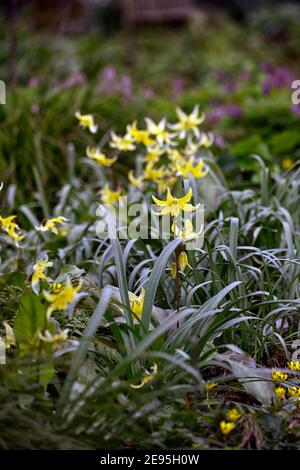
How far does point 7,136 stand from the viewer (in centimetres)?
463

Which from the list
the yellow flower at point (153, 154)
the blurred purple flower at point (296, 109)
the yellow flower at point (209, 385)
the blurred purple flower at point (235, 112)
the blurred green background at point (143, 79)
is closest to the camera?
the yellow flower at point (209, 385)

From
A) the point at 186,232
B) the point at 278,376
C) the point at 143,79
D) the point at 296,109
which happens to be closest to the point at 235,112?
the point at 296,109

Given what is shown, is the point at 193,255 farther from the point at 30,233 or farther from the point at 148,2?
the point at 148,2

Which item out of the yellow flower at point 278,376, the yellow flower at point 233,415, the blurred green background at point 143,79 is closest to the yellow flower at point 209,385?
the yellow flower at point 233,415

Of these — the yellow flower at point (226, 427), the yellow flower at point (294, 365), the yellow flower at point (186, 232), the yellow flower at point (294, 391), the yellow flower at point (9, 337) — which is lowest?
the yellow flower at point (226, 427)

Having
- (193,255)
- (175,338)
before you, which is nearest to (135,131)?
(193,255)

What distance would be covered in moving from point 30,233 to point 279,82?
3.37 m

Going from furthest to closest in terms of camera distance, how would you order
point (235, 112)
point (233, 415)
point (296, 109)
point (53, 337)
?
1. point (235, 112)
2. point (296, 109)
3. point (233, 415)
4. point (53, 337)

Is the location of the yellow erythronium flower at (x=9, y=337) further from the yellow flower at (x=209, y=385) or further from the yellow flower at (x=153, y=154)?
the yellow flower at (x=153, y=154)

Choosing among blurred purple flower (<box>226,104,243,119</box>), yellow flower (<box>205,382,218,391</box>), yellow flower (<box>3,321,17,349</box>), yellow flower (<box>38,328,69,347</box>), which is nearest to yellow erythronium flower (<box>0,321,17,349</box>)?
yellow flower (<box>3,321,17,349</box>)

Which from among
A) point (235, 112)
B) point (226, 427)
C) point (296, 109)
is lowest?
point (226, 427)

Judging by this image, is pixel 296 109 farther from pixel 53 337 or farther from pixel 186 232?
pixel 53 337

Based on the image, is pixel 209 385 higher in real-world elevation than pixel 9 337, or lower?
lower

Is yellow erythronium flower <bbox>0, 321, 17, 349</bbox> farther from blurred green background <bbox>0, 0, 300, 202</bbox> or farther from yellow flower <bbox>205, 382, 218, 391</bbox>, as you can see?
blurred green background <bbox>0, 0, 300, 202</bbox>
